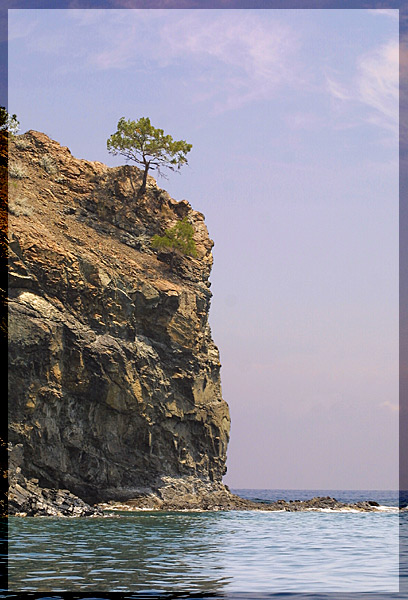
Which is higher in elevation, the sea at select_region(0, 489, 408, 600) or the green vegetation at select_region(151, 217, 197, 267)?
the green vegetation at select_region(151, 217, 197, 267)

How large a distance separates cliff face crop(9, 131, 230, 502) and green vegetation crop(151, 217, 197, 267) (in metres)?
1.01

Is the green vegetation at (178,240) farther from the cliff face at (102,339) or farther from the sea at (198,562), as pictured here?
the sea at (198,562)

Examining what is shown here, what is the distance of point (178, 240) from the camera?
74062 millimetres

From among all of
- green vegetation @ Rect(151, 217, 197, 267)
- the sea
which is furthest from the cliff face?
the sea

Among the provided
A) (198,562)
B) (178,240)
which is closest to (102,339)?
(178,240)

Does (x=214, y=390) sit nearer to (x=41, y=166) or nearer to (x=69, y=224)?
(x=69, y=224)

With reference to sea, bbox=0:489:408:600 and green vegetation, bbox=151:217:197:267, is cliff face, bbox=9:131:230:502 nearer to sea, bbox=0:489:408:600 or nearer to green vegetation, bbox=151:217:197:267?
green vegetation, bbox=151:217:197:267

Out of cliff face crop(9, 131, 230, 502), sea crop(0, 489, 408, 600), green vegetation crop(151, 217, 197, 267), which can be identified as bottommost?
sea crop(0, 489, 408, 600)

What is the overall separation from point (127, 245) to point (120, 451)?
21.6 meters

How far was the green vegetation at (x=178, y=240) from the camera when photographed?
73750 mm

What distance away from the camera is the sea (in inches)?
719

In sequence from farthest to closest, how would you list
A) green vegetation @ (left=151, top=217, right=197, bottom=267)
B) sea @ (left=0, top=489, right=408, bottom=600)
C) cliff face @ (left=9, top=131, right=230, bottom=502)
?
green vegetation @ (left=151, top=217, right=197, bottom=267), cliff face @ (left=9, top=131, right=230, bottom=502), sea @ (left=0, top=489, right=408, bottom=600)

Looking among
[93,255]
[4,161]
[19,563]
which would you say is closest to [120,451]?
[93,255]

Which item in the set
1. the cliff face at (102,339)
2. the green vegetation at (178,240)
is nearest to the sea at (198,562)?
the cliff face at (102,339)
